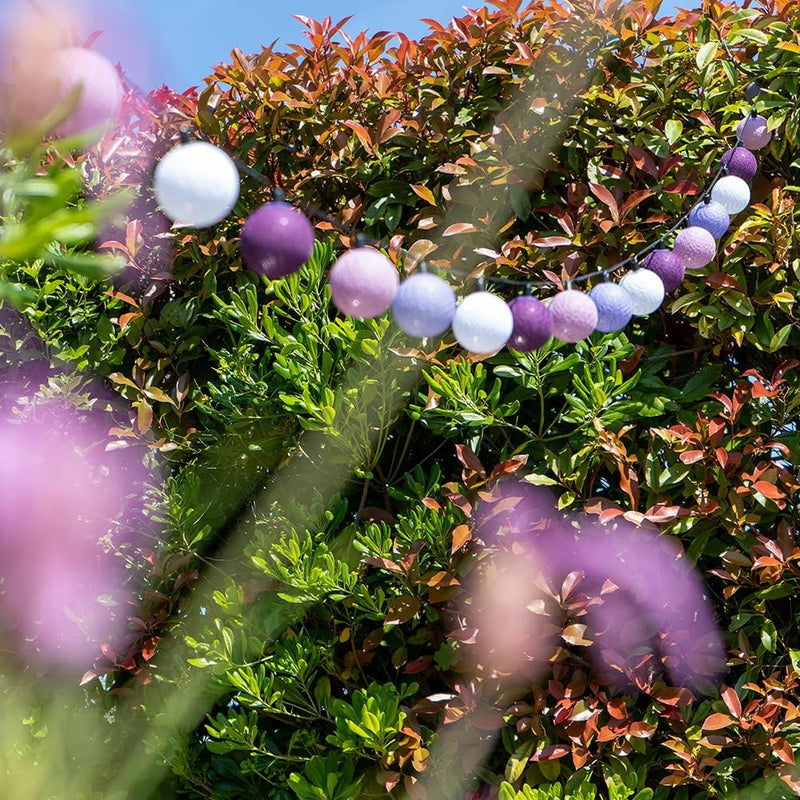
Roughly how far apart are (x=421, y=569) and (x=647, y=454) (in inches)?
24.8

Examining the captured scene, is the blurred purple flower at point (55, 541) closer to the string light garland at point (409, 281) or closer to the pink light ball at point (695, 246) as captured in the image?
the string light garland at point (409, 281)

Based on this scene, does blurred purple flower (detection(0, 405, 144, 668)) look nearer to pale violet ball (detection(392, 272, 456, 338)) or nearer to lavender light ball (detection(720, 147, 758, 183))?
pale violet ball (detection(392, 272, 456, 338))

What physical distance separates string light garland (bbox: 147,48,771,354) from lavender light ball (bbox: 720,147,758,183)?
28cm

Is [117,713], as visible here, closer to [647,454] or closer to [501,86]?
[647,454]

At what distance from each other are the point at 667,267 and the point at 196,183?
3.61 feet

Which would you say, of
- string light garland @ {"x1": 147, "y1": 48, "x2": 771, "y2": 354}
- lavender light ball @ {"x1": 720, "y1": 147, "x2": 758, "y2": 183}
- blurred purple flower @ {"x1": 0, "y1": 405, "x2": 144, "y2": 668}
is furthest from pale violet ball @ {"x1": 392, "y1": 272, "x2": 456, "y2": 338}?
blurred purple flower @ {"x1": 0, "y1": 405, "x2": 144, "y2": 668}

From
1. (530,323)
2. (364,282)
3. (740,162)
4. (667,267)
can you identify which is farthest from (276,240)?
(740,162)

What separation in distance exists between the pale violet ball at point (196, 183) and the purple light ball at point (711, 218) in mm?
1152

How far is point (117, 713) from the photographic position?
269 centimetres

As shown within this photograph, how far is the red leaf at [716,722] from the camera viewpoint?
2186 millimetres

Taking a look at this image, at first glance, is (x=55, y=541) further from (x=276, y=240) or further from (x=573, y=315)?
(x=573, y=315)

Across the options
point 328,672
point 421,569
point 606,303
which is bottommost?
point 328,672

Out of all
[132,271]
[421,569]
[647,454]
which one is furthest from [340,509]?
[132,271]

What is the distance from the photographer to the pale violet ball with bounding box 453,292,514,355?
69.7 inches
